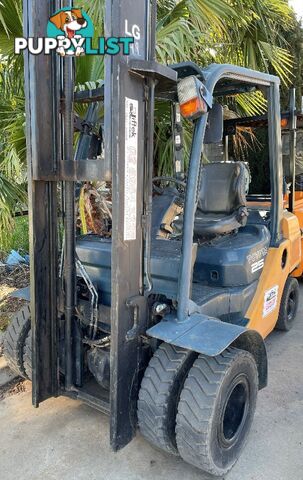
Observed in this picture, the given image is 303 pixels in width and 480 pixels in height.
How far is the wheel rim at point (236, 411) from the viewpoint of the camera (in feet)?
9.05

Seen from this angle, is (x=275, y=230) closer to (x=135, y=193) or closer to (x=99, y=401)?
(x=135, y=193)

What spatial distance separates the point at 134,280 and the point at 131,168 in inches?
25.7

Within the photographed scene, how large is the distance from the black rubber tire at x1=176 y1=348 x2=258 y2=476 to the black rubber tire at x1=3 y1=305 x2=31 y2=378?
1459 mm

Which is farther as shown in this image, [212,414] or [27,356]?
[27,356]

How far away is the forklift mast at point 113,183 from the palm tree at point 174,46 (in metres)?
1.94

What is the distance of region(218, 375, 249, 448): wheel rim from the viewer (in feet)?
9.05

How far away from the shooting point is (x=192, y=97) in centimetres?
242

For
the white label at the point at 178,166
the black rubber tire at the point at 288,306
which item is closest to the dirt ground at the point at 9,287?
the white label at the point at 178,166

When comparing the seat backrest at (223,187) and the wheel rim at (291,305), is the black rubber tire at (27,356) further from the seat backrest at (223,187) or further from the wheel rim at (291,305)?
the wheel rim at (291,305)

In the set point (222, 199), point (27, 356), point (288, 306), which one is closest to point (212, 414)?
point (27, 356)

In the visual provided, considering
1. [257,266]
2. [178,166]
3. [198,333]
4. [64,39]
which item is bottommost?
[198,333]

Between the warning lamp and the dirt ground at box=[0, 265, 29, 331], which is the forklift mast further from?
the dirt ground at box=[0, 265, 29, 331]

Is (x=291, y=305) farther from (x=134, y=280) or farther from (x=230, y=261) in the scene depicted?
(x=134, y=280)

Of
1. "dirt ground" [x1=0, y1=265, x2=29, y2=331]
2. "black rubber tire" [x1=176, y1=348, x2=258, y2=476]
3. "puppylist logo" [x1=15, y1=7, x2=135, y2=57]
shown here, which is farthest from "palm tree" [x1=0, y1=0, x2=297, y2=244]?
"black rubber tire" [x1=176, y1=348, x2=258, y2=476]
